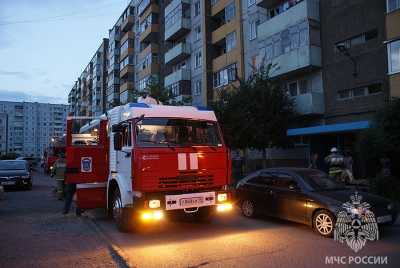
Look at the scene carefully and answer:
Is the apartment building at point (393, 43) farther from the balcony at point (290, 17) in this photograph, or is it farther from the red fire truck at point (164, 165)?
the red fire truck at point (164, 165)

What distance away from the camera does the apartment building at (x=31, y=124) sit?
355 ft

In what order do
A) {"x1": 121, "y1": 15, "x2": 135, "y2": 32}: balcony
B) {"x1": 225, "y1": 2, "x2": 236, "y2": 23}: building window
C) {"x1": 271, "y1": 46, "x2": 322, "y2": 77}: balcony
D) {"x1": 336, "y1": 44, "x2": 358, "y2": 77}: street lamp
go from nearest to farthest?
{"x1": 336, "y1": 44, "x2": 358, "y2": 77}: street lamp
{"x1": 271, "y1": 46, "x2": 322, "y2": 77}: balcony
{"x1": 225, "y1": 2, "x2": 236, "y2": 23}: building window
{"x1": 121, "y1": 15, "x2": 135, "y2": 32}: balcony

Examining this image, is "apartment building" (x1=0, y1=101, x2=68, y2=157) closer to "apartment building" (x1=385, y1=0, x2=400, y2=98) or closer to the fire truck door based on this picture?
"apartment building" (x1=385, y1=0, x2=400, y2=98)

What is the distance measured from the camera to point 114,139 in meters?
9.12

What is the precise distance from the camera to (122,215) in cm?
880

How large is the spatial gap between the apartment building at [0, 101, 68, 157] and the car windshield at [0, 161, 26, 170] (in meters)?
88.4

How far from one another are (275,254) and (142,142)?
3.52 metres

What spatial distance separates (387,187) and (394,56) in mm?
8430

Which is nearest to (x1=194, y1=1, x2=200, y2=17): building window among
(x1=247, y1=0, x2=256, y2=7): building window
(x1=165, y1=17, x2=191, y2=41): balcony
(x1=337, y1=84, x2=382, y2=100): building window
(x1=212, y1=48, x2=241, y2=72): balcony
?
(x1=165, y1=17, x2=191, y2=41): balcony

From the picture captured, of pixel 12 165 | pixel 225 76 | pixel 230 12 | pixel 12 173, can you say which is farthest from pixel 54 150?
pixel 230 12

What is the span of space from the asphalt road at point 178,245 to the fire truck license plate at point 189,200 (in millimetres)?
653

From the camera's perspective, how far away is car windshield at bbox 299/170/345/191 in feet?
30.2
